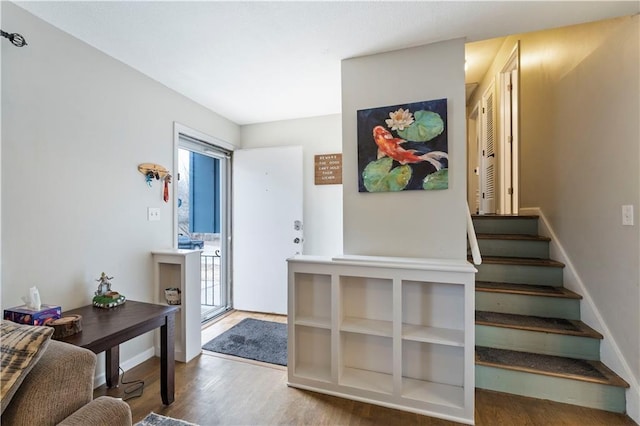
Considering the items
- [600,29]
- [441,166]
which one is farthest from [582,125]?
[441,166]

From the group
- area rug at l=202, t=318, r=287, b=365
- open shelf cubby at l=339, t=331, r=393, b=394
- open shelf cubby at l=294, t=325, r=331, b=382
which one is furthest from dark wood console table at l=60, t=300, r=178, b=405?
open shelf cubby at l=339, t=331, r=393, b=394

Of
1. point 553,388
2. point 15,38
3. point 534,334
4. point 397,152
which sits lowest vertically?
point 553,388

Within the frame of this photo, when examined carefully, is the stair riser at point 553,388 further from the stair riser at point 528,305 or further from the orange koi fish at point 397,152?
the orange koi fish at point 397,152

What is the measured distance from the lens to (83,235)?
1952 millimetres

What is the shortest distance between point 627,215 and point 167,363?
2.94 meters

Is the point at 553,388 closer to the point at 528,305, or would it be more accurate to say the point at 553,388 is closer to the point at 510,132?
the point at 528,305

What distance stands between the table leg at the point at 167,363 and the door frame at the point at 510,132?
143 inches

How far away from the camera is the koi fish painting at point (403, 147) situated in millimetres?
1951

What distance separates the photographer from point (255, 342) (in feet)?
8.83

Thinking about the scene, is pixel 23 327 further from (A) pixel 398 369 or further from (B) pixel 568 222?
(B) pixel 568 222

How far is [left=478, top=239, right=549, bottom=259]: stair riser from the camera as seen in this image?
8.59 ft

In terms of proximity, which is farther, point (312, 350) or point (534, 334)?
point (312, 350)

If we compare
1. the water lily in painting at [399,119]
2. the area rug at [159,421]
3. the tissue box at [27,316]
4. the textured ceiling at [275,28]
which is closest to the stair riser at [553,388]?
the water lily in painting at [399,119]

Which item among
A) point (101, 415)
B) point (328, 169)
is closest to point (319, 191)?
point (328, 169)
